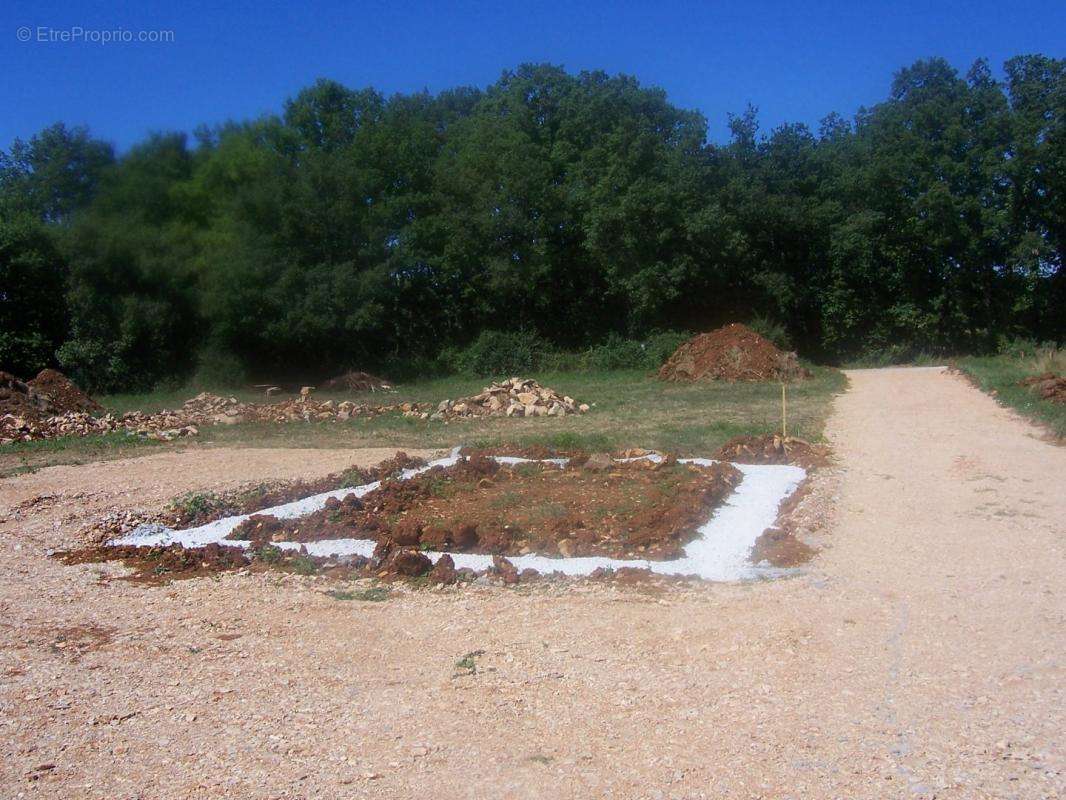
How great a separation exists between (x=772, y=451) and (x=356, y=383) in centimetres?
1490

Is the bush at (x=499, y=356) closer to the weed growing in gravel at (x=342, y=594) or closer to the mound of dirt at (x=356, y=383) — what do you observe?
the mound of dirt at (x=356, y=383)

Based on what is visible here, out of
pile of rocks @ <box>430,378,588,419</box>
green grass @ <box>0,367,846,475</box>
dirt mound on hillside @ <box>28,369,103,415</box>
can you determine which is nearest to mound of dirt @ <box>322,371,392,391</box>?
green grass @ <box>0,367,846,475</box>

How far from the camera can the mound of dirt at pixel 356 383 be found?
24.4 meters

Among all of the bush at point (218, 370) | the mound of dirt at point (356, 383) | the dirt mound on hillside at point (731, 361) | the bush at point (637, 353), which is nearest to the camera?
the dirt mound on hillside at point (731, 361)

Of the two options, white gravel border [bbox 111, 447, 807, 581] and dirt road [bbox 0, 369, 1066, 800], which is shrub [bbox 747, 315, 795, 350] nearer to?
white gravel border [bbox 111, 447, 807, 581]

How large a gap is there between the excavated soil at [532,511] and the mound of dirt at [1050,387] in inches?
291

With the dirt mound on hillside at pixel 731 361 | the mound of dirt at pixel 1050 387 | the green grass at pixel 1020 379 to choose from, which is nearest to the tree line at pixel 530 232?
the dirt mound on hillside at pixel 731 361

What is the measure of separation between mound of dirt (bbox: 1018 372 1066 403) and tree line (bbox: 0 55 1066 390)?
12.1m

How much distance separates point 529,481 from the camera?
10.7 meters

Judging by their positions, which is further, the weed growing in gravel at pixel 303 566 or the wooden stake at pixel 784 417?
the wooden stake at pixel 784 417

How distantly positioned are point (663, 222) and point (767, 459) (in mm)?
16939

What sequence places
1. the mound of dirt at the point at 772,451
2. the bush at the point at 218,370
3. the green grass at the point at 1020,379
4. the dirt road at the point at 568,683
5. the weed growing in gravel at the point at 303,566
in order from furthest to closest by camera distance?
the bush at the point at 218,370
the green grass at the point at 1020,379
the mound of dirt at the point at 772,451
the weed growing in gravel at the point at 303,566
the dirt road at the point at 568,683

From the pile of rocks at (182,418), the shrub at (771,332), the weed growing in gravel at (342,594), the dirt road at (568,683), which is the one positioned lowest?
the weed growing in gravel at (342,594)

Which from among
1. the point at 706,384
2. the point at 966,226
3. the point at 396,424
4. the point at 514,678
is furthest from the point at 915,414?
the point at 966,226
